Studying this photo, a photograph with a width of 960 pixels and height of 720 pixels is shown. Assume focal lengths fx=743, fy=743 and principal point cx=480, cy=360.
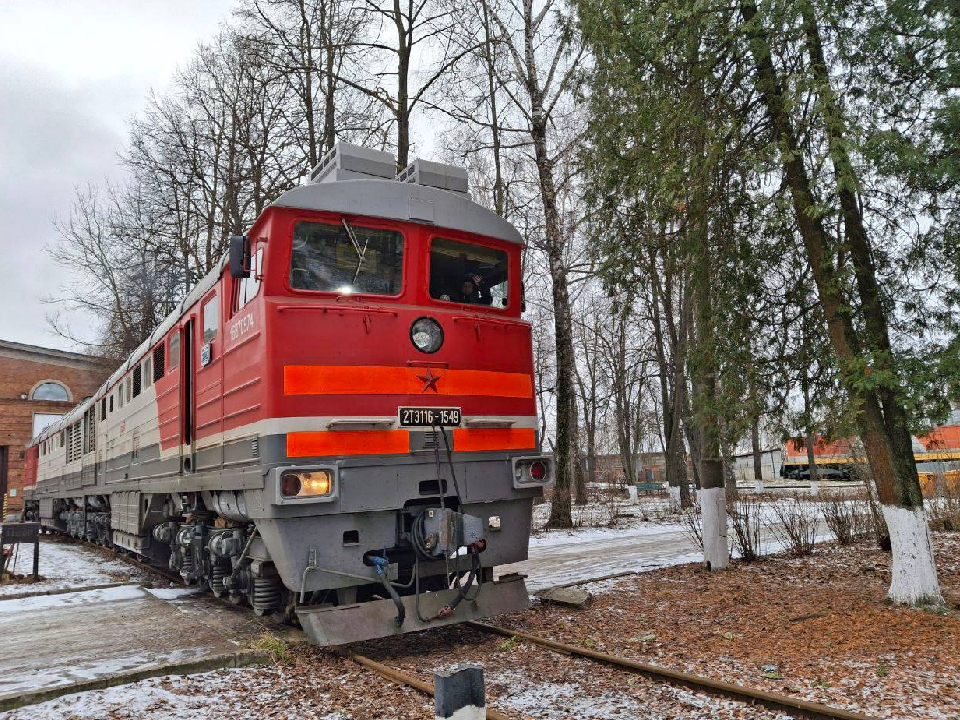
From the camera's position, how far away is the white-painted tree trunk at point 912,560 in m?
6.71

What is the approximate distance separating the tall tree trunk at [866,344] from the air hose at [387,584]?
423cm

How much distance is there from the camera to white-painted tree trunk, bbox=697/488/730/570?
9.45 metres

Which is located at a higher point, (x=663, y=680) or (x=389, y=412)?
(x=389, y=412)

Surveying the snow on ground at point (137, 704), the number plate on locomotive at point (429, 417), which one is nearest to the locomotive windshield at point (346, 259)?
the number plate on locomotive at point (429, 417)

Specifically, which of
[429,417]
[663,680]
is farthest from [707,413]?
[663,680]

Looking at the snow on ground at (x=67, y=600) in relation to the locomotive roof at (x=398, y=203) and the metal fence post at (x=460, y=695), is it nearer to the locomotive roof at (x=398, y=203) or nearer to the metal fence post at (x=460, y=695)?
the locomotive roof at (x=398, y=203)

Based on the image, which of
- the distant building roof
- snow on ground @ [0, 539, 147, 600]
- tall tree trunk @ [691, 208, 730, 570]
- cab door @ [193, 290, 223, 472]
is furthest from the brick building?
tall tree trunk @ [691, 208, 730, 570]

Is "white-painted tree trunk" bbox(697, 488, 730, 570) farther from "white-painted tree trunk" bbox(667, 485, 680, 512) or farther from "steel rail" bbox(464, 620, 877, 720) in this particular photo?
"white-painted tree trunk" bbox(667, 485, 680, 512)

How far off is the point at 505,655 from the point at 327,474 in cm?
201

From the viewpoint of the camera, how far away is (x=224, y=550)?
6828mm

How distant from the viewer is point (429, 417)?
6.12 metres

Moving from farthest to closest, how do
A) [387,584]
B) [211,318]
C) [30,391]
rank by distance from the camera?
[30,391]
[211,318]
[387,584]

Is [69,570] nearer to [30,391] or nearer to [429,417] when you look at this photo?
[429,417]

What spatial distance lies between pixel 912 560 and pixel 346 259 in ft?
18.9
